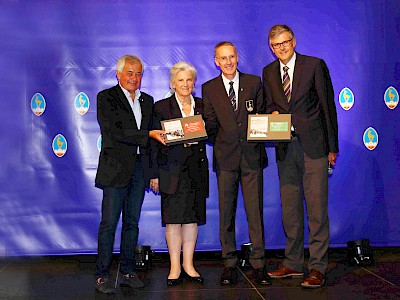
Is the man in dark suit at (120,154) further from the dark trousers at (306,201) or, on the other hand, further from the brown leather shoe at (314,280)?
the brown leather shoe at (314,280)

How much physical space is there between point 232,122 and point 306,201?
806 millimetres

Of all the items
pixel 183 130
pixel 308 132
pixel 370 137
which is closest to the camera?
pixel 183 130

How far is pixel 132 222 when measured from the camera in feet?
12.9

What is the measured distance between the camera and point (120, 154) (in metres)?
3.81

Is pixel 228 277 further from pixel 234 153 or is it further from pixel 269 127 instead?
pixel 269 127

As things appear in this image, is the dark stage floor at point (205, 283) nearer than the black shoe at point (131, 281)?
Yes

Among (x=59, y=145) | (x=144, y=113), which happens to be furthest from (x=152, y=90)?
(x=144, y=113)

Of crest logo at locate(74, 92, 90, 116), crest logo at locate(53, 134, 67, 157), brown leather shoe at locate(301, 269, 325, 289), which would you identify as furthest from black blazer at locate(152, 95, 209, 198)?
crest logo at locate(53, 134, 67, 157)

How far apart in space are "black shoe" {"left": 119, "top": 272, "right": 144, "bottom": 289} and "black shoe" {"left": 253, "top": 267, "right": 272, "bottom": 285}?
33.3 inches

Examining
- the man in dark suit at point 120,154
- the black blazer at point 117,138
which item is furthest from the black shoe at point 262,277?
the black blazer at point 117,138

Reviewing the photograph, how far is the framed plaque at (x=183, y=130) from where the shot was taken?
376 cm

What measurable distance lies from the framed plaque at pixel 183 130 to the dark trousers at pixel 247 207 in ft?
1.23

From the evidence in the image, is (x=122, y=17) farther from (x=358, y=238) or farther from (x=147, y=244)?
(x=358, y=238)

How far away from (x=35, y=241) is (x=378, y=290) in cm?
302
